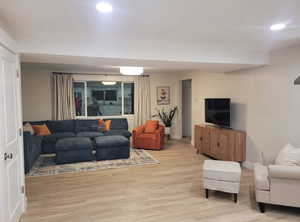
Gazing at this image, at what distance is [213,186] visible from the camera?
3193mm

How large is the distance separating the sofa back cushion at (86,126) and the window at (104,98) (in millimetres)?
668

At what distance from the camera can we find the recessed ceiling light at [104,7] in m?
1.91

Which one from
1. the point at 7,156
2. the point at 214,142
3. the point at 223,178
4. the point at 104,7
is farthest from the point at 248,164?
the point at 7,156

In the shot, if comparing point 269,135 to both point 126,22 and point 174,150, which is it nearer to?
point 174,150

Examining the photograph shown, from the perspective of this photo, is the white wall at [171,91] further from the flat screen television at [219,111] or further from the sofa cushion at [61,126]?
the sofa cushion at [61,126]

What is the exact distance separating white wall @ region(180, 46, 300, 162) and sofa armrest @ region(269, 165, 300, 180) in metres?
1.16

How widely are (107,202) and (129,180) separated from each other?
0.85m

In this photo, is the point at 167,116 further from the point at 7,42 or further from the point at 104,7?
the point at 104,7

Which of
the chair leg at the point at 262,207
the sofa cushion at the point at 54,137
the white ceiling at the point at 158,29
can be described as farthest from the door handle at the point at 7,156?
the sofa cushion at the point at 54,137

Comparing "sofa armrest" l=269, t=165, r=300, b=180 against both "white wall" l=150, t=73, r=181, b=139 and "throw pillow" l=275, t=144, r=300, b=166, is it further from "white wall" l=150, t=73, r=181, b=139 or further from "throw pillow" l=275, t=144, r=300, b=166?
"white wall" l=150, t=73, r=181, b=139

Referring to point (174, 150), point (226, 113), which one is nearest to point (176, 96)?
point (174, 150)

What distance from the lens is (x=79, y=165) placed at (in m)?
4.86

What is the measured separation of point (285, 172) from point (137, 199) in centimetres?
→ 202

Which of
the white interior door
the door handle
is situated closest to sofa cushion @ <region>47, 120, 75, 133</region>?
the white interior door
